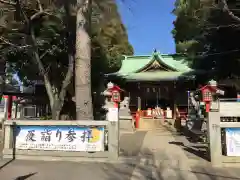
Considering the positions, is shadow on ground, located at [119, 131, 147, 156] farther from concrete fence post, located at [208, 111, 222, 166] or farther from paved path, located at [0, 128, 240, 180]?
concrete fence post, located at [208, 111, 222, 166]

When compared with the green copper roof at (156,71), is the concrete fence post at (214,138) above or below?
below

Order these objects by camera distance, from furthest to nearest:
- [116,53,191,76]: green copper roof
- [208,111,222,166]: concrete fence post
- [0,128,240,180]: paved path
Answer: [116,53,191,76]: green copper roof, [208,111,222,166]: concrete fence post, [0,128,240,180]: paved path

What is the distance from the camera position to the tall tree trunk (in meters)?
8.90

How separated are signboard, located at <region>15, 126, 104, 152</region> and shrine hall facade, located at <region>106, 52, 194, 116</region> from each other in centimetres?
1476

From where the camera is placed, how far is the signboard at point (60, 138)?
805 cm

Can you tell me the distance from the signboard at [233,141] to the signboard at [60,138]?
3643 millimetres

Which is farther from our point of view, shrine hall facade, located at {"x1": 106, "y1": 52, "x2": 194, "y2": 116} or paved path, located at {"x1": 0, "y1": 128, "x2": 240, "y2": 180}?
shrine hall facade, located at {"x1": 106, "y1": 52, "x2": 194, "y2": 116}

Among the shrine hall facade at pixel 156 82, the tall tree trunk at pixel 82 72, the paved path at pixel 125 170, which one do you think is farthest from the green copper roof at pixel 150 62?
the paved path at pixel 125 170

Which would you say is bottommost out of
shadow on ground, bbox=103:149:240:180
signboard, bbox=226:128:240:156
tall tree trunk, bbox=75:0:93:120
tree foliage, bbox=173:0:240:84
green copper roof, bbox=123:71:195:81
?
shadow on ground, bbox=103:149:240:180

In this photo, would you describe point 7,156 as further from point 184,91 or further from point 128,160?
point 184,91

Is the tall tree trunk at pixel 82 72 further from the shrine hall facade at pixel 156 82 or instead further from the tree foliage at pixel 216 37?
the shrine hall facade at pixel 156 82

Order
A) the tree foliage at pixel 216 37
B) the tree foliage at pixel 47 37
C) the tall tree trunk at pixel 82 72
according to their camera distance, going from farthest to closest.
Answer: the tree foliage at pixel 216 37 < the tree foliage at pixel 47 37 < the tall tree trunk at pixel 82 72

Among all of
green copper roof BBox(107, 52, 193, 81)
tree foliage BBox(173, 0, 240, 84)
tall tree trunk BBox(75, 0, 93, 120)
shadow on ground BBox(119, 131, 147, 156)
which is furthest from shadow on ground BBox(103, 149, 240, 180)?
green copper roof BBox(107, 52, 193, 81)

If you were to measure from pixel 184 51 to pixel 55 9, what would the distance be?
17434mm
